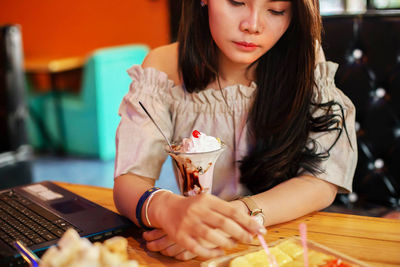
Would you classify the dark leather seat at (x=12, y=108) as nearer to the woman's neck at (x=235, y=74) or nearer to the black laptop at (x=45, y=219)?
the black laptop at (x=45, y=219)

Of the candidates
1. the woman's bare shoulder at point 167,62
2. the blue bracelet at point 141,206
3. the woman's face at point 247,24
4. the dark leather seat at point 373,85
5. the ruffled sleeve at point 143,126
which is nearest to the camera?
the blue bracelet at point 141,206

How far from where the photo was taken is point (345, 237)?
1067mm

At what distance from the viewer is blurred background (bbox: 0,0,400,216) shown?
173 cm

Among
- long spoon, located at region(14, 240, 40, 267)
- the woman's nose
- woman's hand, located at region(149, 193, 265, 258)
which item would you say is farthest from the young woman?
long spoon, located at region(14, 240, 40, 267)

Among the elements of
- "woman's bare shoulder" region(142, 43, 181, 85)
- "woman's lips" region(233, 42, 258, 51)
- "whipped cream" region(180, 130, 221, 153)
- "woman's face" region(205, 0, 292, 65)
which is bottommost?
"whipped cream" region(180, 130, 221, 153)

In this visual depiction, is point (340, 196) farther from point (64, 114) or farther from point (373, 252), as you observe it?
point (64, 114)

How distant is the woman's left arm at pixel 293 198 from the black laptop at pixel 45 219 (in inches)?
13.5

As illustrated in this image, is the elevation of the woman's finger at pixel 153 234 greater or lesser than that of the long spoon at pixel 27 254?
lesser

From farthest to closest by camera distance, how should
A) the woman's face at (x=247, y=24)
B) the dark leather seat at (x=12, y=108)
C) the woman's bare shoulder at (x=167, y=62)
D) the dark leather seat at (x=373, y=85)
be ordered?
1. the dark leather seat at (x=12, y=108)
2. the dark leather seat at (x=373, y=85)
3. the woman's bare shoulder at (x=167, y=62)
4. the woman's face at (x=247, y=24)

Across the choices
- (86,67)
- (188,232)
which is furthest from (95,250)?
(86,67)

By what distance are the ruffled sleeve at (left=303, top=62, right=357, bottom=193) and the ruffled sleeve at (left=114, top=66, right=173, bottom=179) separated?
0.47 metres

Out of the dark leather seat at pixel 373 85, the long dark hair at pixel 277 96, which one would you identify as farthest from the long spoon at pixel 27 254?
the dark leather seat at pixel 373 85

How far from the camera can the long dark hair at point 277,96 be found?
1352 mm

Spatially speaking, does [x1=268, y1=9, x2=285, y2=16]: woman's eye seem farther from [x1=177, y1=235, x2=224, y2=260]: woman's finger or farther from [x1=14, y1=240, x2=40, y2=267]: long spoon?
[x1=14, y1=240, x2=40, y2=267]: long spoon
